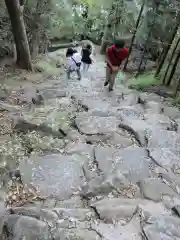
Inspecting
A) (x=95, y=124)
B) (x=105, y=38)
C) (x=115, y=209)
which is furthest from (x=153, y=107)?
(x=105, y=38)

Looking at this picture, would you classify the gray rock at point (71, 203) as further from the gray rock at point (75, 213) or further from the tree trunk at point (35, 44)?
the tree trunk at point (35, 44)

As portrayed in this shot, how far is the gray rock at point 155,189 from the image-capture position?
4965 mm

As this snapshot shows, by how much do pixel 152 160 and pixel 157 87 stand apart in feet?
18.4

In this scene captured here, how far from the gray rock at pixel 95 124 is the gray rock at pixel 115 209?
2324mm

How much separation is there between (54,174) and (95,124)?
2142 mm

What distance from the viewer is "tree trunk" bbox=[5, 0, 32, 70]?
36.8ft

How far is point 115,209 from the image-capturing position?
449 centimetres

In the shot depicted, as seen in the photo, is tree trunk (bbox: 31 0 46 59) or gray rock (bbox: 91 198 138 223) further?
tree trunk (bbox: 31 0 46 59)

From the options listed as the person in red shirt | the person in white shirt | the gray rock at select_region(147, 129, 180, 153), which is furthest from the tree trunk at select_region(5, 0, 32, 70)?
the gray rock at select_region(147, 129, 180, 153)

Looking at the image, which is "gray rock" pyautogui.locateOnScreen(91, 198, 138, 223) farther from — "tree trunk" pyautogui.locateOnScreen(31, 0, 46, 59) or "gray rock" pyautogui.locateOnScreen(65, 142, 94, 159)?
"tree trunk" pyautogui.locateOnScreen(31, 0, 46, 59)

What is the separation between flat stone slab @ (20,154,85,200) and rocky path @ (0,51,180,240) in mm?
15

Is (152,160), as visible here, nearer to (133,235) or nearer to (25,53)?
(133,235)

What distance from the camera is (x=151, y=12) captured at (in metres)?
13.9

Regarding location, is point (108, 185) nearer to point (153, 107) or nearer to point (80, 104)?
point (80, 104)
